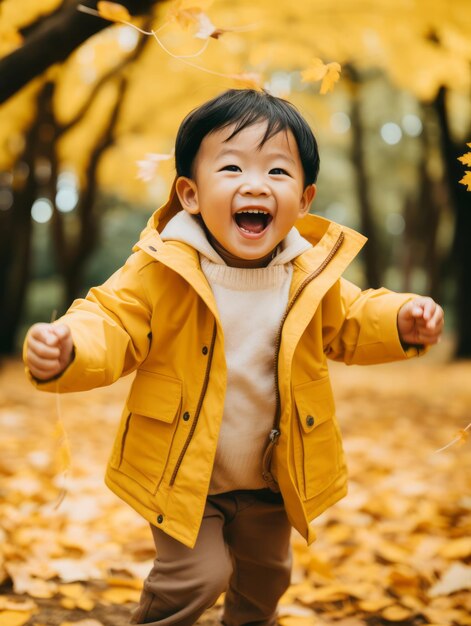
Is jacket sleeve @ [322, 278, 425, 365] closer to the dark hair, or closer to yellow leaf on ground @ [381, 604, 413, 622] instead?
the dark hair

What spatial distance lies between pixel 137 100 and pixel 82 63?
4.55 feet

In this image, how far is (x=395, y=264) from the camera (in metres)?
25.4

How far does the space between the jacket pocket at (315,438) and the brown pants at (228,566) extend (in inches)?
6.5

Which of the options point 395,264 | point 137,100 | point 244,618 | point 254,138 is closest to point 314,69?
point 254,138

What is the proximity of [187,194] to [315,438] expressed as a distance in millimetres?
815

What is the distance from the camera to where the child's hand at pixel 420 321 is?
1.87m

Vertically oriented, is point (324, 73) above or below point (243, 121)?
above

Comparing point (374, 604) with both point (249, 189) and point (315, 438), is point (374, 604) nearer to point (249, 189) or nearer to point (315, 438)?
point (315, 438)

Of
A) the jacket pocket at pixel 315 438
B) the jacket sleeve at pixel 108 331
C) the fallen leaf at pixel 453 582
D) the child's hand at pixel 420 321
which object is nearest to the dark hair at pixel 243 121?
the jacket sleeve at pixel 108 331

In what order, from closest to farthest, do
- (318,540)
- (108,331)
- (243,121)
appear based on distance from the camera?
(108,331), (243,121), (318,540)

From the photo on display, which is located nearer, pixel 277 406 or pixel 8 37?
pixel 277 406

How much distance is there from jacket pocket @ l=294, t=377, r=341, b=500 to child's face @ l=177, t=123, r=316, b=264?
1.42 ft

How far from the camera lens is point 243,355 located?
6.38ft

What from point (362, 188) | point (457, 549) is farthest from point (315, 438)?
point (362, 188)
